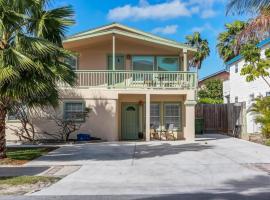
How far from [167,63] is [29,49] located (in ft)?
37.8

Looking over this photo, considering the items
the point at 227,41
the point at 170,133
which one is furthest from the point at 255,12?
the point at 227,41

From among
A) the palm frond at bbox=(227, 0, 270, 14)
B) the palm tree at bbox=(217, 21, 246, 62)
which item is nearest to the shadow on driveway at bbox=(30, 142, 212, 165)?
the palm frond at bbox=(227, 0, 270, 14)

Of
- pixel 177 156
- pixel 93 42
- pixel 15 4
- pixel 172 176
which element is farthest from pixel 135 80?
pixel 172 176

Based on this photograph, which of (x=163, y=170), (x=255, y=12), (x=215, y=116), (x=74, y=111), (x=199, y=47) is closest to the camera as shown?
(x=255, y=12)

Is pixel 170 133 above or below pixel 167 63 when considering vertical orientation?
below

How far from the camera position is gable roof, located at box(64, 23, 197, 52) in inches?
805

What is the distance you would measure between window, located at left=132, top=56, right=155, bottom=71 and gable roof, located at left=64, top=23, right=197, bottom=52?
153 cm

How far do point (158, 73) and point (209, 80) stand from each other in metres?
26.9

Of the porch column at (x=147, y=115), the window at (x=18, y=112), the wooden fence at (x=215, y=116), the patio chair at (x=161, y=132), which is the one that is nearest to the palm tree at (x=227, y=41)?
the wooden fence at (x=215, y=116)

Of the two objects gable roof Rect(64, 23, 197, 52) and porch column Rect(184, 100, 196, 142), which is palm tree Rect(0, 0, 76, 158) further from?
porch column Rect(184, 100, 196, 142)

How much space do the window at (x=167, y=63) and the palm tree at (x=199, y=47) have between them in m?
23.5

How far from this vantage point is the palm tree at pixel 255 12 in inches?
309

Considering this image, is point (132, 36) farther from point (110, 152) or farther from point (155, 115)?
point (110, 152)

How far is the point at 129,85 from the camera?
810 inches
